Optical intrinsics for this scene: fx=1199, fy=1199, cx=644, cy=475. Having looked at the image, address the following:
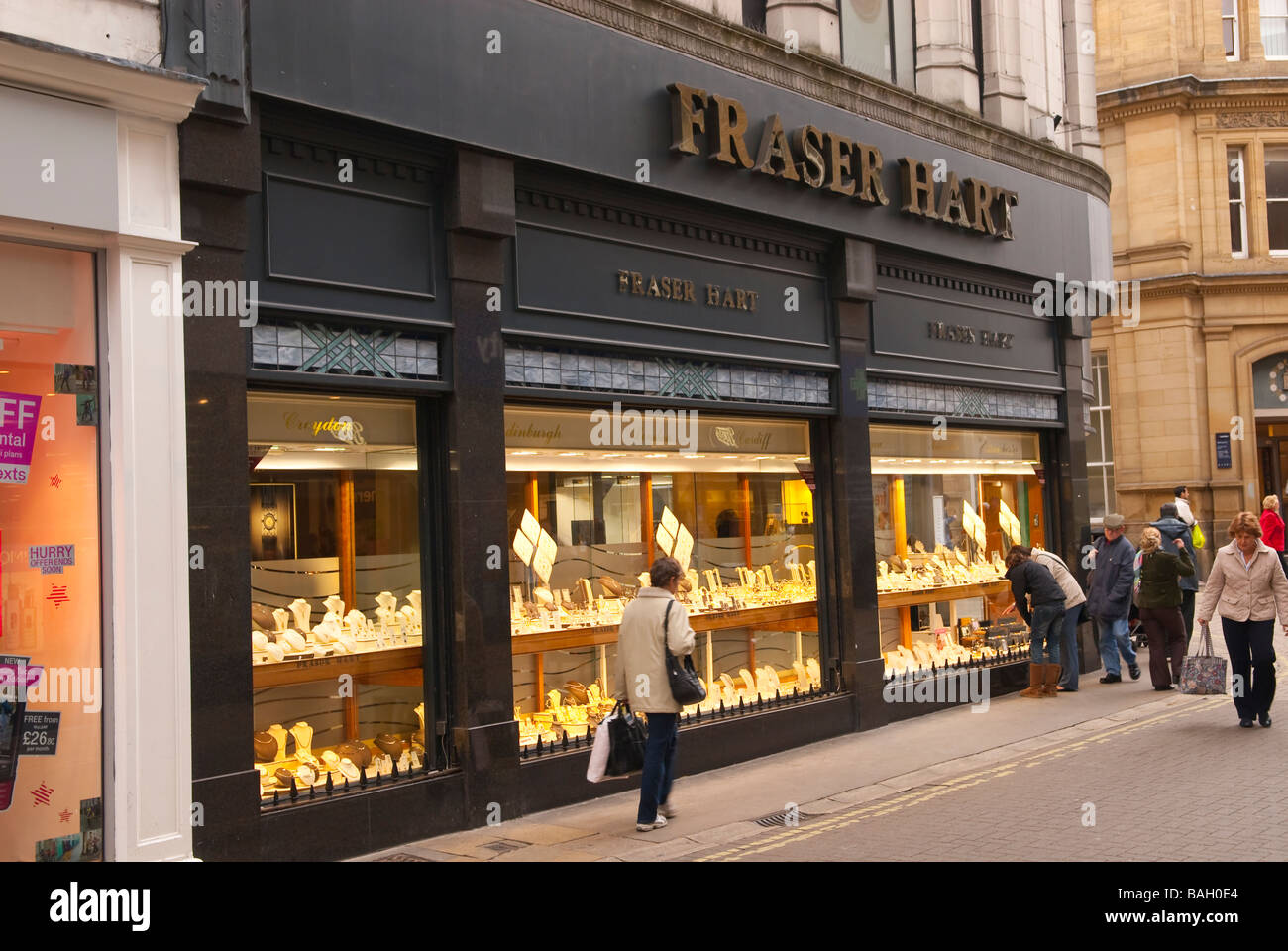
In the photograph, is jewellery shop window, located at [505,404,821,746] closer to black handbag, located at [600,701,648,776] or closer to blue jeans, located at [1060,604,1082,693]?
black handbag, located at [600,701,648,776]

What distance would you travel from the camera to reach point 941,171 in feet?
43.2

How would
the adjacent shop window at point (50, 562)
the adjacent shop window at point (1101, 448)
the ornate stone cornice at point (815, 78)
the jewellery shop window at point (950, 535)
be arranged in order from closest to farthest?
the adjacent shop window at point (50, 562) → the ornate stone cornice at point (815, 78) → the jewellery shop window at point (950, 535) → the adjacent shop window at point (1101, 448)

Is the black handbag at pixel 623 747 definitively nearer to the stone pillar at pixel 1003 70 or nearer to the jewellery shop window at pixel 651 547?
the jewellery shop window at pixel 651 547

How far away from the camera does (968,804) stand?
846cm

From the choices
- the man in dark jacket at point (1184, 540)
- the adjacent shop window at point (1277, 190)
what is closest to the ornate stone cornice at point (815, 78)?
the man in dark jacket at point (1184, 540)

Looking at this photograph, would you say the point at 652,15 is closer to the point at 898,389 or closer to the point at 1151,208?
the point at 898,389

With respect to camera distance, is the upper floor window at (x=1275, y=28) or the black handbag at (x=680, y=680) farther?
the upper floor window at (x=1275, y=28)

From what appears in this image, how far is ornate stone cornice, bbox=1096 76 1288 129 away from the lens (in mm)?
30594

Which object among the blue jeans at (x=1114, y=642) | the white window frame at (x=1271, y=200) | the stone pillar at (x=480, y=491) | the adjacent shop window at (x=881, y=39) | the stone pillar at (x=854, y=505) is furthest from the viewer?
the white window frame at (x=1271, y=200)

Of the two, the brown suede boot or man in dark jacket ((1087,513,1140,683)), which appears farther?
man in dark jacket ((1087,513,1140,683))

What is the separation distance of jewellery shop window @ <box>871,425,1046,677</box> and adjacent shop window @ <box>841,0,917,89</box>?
3977 millimetres

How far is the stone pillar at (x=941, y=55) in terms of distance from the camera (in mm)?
13906

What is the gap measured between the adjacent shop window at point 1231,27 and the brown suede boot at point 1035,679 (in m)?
24.6

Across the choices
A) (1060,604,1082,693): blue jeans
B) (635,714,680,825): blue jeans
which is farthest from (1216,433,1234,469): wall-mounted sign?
(635,714,680,825): blue jeans
